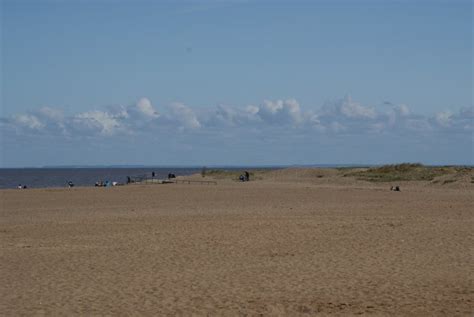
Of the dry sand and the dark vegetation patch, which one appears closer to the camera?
the dry sand

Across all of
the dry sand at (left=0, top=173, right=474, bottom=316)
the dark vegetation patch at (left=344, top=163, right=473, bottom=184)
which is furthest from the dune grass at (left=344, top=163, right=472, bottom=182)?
the dry sand at (left=0, top=173, right=474, bottom=316)

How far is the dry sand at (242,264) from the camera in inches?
430

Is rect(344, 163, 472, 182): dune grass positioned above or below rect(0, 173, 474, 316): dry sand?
above

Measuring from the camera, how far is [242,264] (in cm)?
1481

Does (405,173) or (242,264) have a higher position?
(405,173)

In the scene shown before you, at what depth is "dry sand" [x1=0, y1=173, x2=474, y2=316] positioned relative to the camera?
1091 cm

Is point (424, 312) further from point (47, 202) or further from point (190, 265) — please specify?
point (47, 202)

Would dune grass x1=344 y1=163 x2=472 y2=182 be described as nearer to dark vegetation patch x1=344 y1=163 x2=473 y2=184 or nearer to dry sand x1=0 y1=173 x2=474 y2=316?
dark vegetation patch x1=344 y1=163 x2=473 y2=184

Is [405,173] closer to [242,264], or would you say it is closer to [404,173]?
[404,173]

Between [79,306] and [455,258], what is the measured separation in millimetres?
8491

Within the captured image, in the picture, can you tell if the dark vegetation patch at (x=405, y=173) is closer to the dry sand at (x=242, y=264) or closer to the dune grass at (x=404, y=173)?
the dune grass at (x=404, y=173)

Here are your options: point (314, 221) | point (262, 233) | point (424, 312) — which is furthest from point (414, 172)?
point (424, 312)

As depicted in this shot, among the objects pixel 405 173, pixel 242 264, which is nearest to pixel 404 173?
pixel 405 173

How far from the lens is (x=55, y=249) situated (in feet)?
57.5
